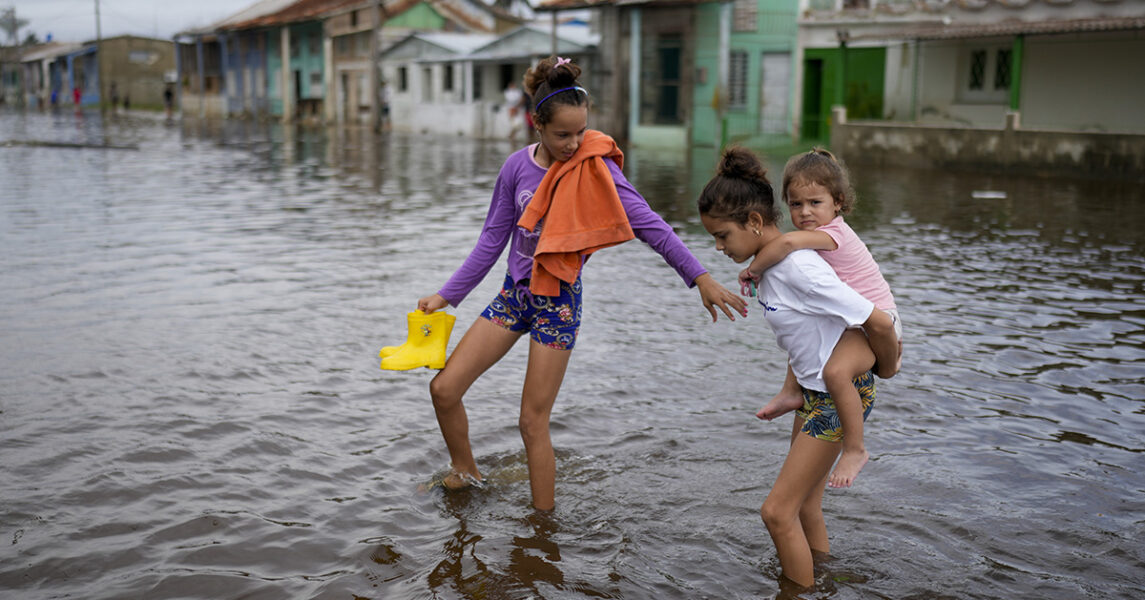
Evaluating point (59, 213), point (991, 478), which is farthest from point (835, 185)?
point (59, 213)

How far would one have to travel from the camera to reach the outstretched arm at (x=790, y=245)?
3.14 meters

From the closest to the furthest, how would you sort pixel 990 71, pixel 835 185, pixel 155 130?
pixel 835 185 → pixel 990 71 → pixel 155 130

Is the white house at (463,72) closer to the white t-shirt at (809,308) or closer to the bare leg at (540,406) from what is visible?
the bare leg at (540,406)

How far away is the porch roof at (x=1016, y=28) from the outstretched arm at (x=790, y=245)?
64.4 ft

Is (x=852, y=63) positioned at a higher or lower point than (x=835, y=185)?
higher

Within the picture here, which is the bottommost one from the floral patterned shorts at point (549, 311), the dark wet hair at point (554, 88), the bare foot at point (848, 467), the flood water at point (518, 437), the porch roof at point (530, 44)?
the flood water at point (518, 437)

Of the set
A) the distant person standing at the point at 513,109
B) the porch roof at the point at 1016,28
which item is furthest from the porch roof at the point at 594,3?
the porch roof at the point at 1016,28

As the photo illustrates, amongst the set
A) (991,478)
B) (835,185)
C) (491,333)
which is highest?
(835,185)

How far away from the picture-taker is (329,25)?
4831cm

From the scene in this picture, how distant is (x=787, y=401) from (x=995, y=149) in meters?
18.3

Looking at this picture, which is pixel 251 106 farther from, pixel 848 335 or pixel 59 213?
pixel 848 335

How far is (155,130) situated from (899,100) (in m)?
28.2

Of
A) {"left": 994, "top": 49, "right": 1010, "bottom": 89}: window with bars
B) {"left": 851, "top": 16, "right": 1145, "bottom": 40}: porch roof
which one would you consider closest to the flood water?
{"left": 851, "top": 16, "right": 1145, "bottom": 40}: porch roof

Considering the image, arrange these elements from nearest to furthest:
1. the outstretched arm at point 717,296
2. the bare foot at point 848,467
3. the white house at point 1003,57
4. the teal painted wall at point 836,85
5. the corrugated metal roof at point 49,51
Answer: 1. the bare foot at point 848,467
2. the outstretched arm at point 717,296
3. the white house at point 1003,57
4. the teal painted wall at point 836,85
5. the corrugated metal roof at point 49,51
